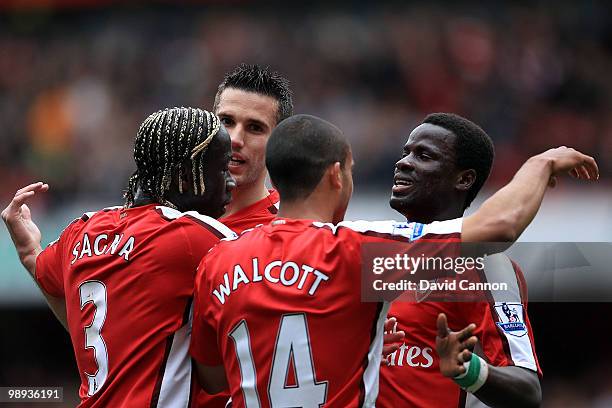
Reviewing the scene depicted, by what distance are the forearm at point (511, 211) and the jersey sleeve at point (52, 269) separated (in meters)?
1.95

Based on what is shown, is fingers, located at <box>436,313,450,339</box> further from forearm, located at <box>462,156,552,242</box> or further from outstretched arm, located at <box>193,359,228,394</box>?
outstretched arm, located at <box>193,359,228,394</box>

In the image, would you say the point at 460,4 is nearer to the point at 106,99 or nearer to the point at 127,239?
the point at 106,99

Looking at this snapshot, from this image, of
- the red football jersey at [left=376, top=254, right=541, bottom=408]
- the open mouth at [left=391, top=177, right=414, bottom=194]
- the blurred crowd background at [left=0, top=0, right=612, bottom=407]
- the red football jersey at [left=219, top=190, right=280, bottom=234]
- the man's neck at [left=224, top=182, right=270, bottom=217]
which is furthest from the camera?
the blurred crowd background at [left=0, top=0, right=612, bottom=407]

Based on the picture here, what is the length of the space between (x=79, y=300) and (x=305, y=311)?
3.56 feet

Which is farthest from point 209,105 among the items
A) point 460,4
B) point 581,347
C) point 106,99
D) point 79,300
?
point 79,300

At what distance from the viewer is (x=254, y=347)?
386 cm

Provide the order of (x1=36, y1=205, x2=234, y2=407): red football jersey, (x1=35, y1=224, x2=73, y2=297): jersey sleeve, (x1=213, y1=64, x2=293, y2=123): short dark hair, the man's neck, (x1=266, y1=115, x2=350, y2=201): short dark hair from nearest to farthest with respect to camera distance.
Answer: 1. (x1=266, y1=115, x2=350, y2=201): short dark hair
2. (x1=36, y1=205, x2=234, y2=407): red football jersey
3. (x1=35, y1=224, x2=73, y2=297): jersey sleeve
4. the man's neck
5. (x1=213, y1=64, x2=293, y2=123): short dark hair

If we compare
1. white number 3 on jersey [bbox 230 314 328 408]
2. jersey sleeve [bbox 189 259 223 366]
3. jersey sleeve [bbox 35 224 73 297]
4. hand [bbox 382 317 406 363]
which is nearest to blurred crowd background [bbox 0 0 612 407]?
hand [bbox 382 317 406 363]

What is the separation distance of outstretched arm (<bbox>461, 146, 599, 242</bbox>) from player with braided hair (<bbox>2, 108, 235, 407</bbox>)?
113cm

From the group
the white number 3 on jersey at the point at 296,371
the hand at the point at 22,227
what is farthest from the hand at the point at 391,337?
the hand at the point at 22,227

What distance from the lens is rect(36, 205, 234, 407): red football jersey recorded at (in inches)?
165

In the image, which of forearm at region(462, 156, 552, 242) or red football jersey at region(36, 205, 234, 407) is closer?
forearm at region(462, 156, 552, 242)

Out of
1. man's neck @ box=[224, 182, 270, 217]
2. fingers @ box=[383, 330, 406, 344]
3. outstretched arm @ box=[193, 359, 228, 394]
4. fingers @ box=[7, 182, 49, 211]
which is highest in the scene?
fingers @ box=[7, 182, 49, 211]

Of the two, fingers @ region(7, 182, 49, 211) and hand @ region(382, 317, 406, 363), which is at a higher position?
fingers @ region(7, 182, 49, 211)
